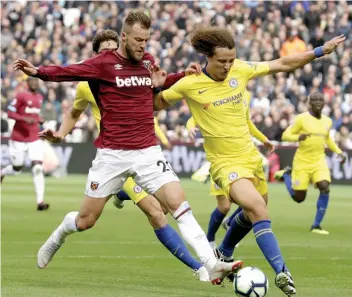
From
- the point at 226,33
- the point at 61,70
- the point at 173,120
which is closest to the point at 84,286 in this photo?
the point at 61,70

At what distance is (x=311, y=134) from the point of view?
687 inches

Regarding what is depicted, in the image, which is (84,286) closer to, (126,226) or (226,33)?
(226,33)

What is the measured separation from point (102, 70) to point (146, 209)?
159cm

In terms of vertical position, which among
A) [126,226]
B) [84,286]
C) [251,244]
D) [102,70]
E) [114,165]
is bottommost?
[126,226]

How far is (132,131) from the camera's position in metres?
10.3

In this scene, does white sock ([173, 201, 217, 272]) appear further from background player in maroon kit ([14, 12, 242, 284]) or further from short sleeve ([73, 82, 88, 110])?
short sleeve ([73, 82, 88, 110])

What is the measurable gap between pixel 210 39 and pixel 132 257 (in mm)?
3299

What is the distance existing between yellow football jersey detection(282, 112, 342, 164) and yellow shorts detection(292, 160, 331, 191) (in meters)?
0.11

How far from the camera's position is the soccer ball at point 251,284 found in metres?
9.16

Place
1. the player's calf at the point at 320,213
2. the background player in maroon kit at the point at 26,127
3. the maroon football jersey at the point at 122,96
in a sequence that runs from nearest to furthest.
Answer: the maroon football jersey at the point at 122,96 < the player's calf at the point at 320,213 < the background player in maroon kit at the point at 26,127

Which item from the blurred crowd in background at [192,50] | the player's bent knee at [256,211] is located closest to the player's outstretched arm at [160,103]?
the player's bent knee at [256,211]

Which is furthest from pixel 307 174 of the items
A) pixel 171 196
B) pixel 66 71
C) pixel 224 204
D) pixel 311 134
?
pixel 66 71

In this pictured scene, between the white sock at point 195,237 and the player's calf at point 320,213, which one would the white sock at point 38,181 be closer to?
the player's calf at point 320,213

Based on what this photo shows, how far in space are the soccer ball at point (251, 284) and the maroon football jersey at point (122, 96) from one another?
1.73m
